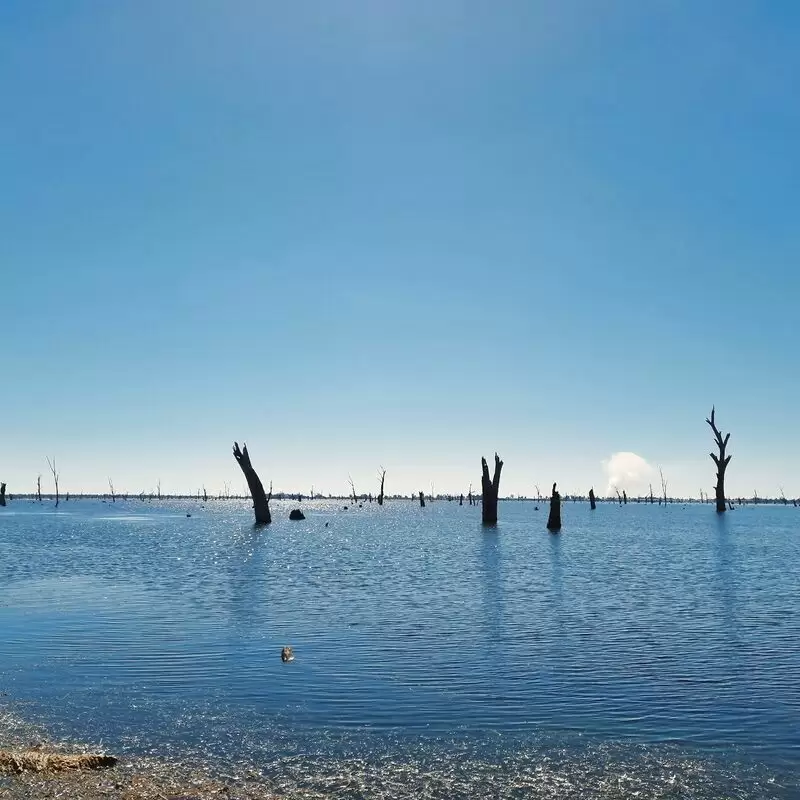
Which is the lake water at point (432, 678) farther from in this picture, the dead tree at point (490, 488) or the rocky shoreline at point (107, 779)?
the dead tree at point (490, 488)

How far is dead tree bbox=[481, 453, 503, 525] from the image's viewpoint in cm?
6919

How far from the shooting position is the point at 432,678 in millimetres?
14023

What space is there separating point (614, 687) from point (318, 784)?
21.6ft

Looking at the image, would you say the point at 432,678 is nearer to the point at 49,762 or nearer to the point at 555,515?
the point at 49,762

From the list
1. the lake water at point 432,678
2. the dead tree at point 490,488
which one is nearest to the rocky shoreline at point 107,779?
the lake water at point 432,678

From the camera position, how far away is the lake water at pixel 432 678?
31.3 ft

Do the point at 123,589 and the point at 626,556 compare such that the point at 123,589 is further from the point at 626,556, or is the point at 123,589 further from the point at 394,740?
the point at 626,556

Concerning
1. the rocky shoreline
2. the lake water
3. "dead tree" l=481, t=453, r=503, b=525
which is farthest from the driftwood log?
"dead tree" l=481, t=453, r=503, b=525

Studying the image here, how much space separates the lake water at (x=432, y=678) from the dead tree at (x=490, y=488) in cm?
3852

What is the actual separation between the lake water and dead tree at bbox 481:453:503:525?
3852cm

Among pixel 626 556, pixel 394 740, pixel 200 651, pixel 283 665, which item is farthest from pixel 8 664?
pixel 626 556

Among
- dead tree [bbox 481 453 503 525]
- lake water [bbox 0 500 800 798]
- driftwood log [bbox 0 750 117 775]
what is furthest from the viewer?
dead tree [bbox 481 453 503 525]

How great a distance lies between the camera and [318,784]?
8891 millimetres

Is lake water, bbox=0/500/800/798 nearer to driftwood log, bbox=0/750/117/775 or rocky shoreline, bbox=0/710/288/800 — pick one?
rocky shoreline, bbox=0/710/288/800
